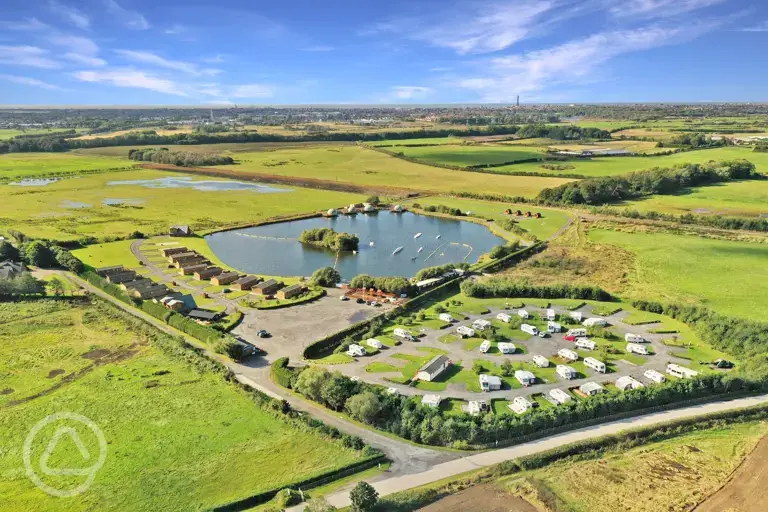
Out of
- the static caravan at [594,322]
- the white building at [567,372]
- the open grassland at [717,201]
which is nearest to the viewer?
the white building at [567,372]

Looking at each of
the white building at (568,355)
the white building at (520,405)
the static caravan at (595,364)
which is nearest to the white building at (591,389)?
the static caravan at (595,364)

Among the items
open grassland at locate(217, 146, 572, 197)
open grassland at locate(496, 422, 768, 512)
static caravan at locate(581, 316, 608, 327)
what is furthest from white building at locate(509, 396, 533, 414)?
open grassland at locate(217, 146, 572, 197)

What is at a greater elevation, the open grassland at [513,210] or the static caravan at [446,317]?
the open grassland at [513,210]

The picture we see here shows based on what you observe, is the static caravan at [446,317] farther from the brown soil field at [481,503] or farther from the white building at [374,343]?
the brown soil field at [481,503]

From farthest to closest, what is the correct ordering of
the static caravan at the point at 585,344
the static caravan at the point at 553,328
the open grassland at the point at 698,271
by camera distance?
the open grassland at the point at 698,271, the static caravan at the point at 553,328, the static caravan at the point at 585,344

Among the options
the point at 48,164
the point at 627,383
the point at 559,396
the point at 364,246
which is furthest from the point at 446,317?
the point at 48,164

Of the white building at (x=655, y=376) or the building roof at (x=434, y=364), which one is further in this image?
the building roof at (x=434, y=364)

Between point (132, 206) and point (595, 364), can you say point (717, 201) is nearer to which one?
point (595, 364)
